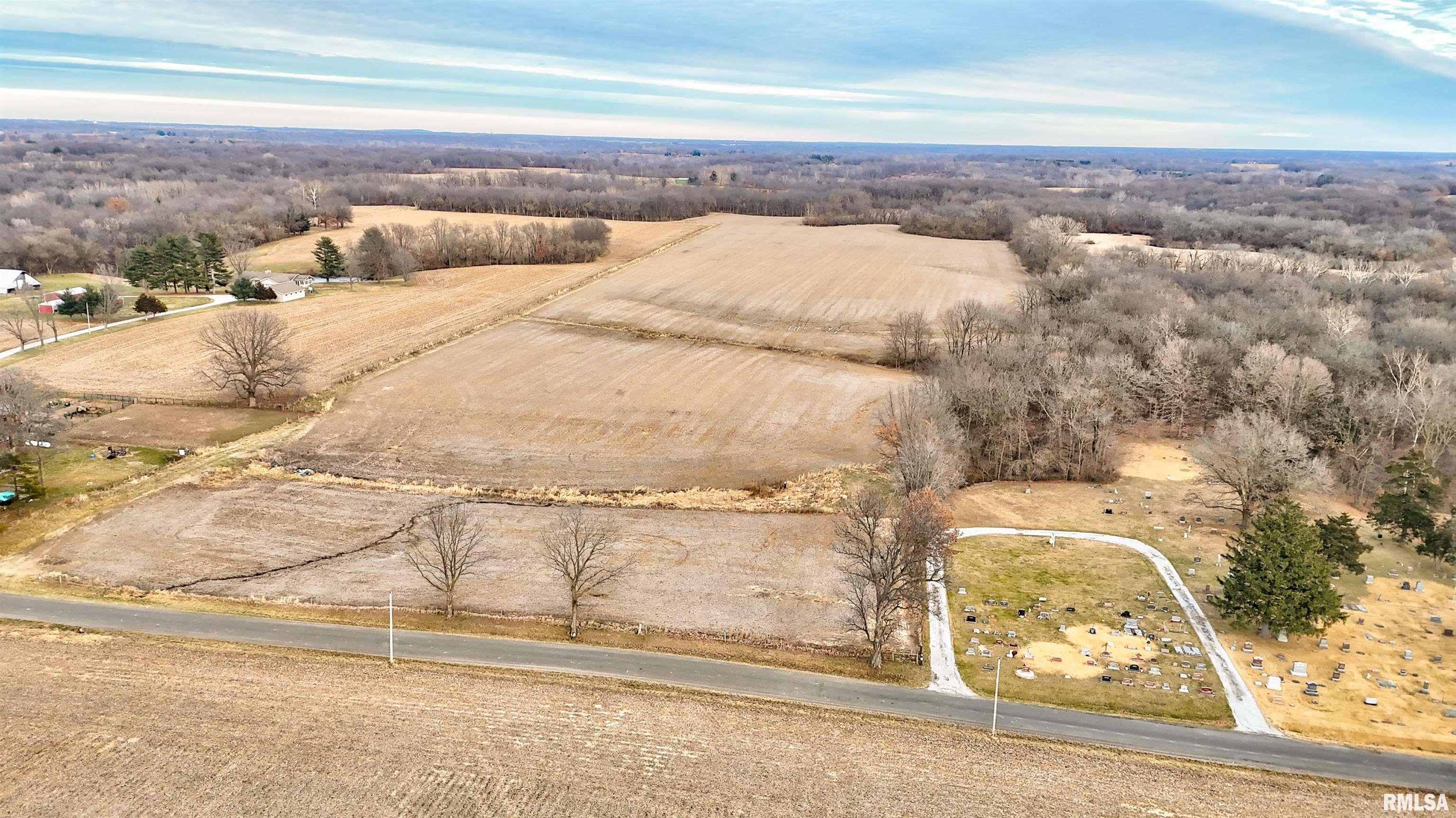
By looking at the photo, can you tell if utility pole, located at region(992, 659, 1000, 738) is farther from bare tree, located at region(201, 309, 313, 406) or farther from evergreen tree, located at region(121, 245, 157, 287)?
evergreen tree, located at region(121, 245, 157, 287)

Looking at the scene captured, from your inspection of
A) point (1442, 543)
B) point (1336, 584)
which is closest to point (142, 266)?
point (1336, 584)

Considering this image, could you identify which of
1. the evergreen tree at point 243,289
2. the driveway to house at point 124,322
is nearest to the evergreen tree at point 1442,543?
the driveway to house at point 124,322

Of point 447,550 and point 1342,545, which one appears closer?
point 447,550

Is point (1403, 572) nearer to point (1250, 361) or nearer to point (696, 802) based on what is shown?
point (1250, 361)

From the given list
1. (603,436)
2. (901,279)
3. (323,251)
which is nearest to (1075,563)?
(603,436)

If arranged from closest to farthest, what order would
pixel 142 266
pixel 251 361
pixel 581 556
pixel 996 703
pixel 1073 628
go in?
pixel 996 703 → pixel 1073 628 → pixel 581 556 → pixel 251 361 → pixel 142 266

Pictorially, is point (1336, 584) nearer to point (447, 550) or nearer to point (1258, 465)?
point (1258, 465)

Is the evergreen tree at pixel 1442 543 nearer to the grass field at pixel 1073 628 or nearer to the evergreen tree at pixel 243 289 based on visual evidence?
the grass field at pixel 1073 628
